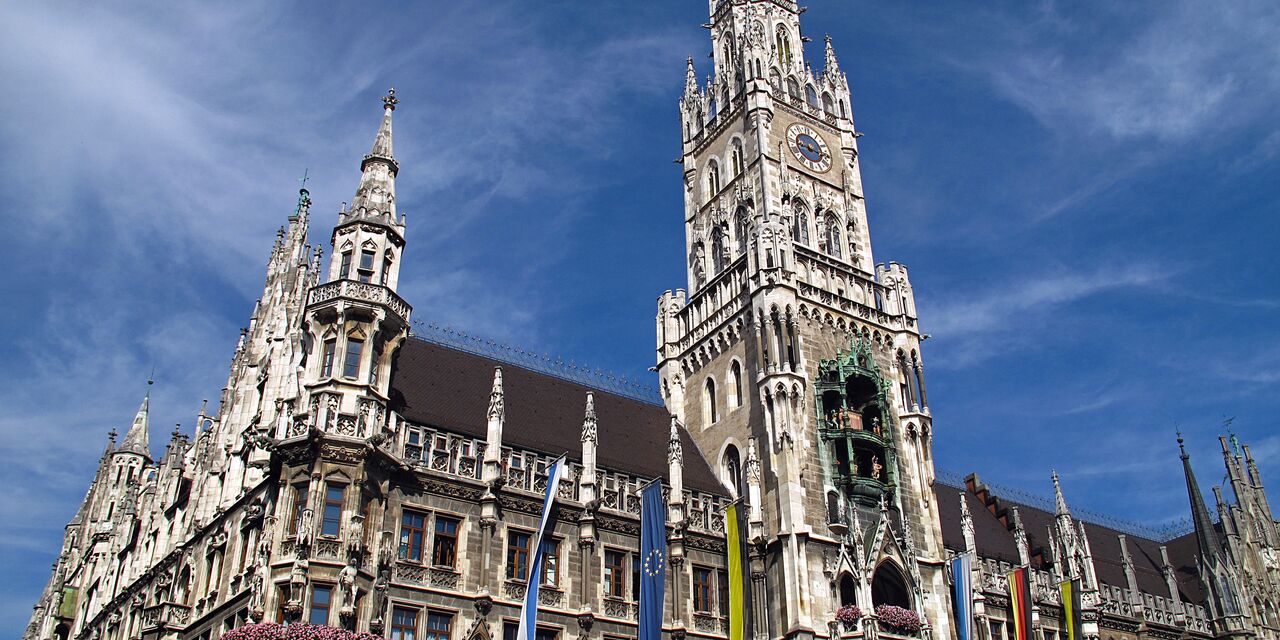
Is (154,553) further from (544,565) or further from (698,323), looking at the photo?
(698,323)

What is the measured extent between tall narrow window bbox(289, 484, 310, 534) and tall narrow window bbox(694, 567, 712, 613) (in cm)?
1564

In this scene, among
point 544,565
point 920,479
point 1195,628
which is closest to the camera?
point 544,565

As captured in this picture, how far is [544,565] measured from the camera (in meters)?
39.1

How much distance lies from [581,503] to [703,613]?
6.55m

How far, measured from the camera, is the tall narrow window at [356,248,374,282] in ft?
132

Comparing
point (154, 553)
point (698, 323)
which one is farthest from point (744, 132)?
point (154, 553)

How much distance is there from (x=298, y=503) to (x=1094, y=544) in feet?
159

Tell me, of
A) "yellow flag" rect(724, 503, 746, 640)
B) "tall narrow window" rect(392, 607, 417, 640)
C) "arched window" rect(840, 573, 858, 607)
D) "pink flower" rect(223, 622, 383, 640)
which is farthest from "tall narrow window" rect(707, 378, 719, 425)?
"pink flower" rect(223, 622, 383, 640)

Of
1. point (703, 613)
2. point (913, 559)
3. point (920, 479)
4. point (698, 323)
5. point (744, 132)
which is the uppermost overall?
point (744, 132)

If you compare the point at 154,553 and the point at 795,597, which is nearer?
the point at 795,597

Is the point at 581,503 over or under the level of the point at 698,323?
under

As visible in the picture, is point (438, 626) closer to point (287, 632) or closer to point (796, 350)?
point (287, 632)

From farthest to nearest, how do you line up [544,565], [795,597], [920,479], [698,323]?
[698,323] < [920,479] < [795,597] < [544,565]

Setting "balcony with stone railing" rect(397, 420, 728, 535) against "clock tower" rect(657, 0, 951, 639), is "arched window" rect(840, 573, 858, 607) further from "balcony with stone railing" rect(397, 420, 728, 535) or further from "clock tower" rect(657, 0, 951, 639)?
"balcony with stone railing" rect(397, 420, 728, 535)
